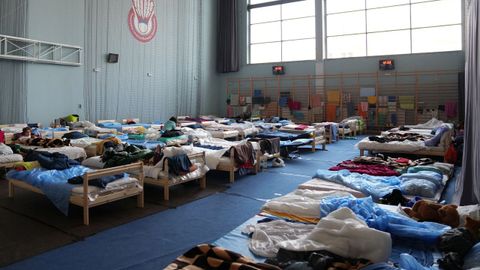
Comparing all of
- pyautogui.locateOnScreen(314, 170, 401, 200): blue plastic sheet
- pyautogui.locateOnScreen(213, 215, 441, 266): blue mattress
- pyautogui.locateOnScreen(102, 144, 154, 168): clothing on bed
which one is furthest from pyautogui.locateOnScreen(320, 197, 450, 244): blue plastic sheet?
pyautogui.locateOnScreen(102, 144, 154, 168): clothing on bed

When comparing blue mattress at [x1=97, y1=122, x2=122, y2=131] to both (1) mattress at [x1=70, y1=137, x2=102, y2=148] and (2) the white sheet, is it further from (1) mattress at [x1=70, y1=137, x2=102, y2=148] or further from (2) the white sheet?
(2) the white sheet

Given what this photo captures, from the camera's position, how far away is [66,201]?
351cm

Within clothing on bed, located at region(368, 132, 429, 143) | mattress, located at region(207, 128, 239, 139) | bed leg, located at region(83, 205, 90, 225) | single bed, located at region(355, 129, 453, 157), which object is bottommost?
bed leg, located at region(83, 205, 90, 225)

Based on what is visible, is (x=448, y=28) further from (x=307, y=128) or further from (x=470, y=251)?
(x=470, y=251)

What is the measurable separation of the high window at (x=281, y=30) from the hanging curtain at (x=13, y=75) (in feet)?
26.7

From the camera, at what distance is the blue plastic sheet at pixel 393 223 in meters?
2.29

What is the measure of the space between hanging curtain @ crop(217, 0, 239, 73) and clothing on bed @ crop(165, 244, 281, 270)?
1219 centimetres

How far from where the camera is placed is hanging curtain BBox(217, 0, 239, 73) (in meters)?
13.7

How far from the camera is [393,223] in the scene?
2.44 meters

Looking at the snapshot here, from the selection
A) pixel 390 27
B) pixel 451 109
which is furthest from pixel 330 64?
pixel 451 109

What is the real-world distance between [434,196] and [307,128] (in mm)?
5091

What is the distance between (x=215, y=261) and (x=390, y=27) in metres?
11.5

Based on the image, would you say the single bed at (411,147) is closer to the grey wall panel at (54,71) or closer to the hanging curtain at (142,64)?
the hanging curtain at (142,64)

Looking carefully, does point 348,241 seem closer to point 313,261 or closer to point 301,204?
point 313,261
